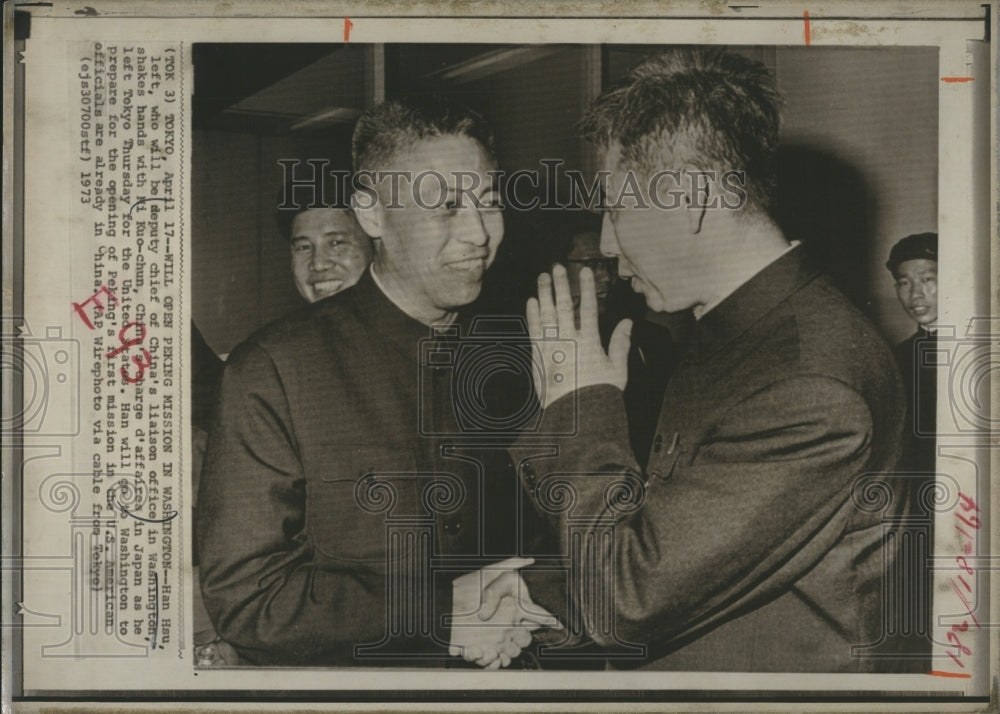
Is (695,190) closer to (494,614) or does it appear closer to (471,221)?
(471,221)

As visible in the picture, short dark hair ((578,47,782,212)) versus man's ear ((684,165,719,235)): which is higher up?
short dark hair ((578,47,782,212))

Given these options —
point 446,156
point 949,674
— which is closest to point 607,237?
point 446,156

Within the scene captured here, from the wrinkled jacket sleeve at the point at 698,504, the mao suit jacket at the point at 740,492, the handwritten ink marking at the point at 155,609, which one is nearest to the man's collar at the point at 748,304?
the mao suit jacket at the point at 740,492

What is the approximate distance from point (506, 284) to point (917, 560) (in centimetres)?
137

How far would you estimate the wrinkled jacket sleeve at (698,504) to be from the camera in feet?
7.42

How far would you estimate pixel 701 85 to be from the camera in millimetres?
2295

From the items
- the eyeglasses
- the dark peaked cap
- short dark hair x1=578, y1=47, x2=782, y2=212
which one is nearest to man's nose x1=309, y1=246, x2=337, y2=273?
the eyeglasses

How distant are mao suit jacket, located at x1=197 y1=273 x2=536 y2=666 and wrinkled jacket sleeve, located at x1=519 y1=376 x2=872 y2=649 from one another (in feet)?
0.69

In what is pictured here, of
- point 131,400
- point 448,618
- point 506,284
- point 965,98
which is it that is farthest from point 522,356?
point 965,98

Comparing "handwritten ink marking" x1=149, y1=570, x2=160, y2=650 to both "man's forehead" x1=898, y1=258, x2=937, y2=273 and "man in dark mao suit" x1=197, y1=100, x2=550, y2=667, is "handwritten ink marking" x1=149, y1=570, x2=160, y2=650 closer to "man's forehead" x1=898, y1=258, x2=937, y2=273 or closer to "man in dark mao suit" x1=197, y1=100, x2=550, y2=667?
"man in dark mao suit" x1=197, y1=100, x2=550, y2=667

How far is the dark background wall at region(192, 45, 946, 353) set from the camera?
7.54 feet

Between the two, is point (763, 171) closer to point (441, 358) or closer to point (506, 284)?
point (506, 284)

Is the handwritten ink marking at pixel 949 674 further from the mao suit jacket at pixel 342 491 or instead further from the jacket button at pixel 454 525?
the jacket button at pixel 454 525

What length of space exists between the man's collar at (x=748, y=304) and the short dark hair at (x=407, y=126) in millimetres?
755
